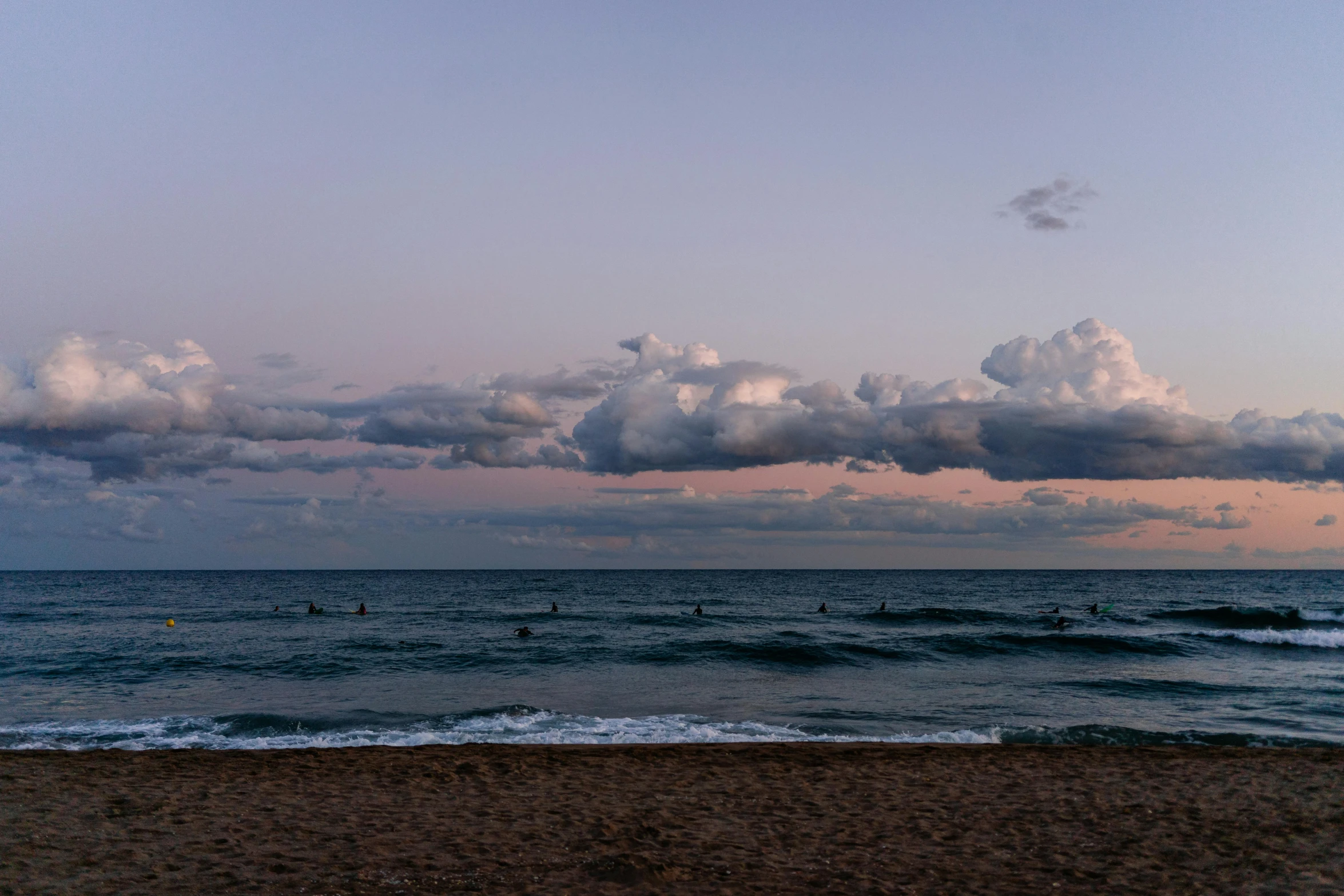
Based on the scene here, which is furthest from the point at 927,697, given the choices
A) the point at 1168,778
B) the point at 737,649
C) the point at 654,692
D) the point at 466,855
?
the point at 466,855

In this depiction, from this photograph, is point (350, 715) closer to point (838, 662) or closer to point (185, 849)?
point (185, 849)

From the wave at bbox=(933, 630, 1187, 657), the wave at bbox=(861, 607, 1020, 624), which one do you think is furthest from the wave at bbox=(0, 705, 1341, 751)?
the wave at bbox=(861, 607, 1020, 624)

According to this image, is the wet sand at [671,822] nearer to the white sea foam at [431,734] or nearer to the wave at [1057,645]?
the white sea foam at [431,734]

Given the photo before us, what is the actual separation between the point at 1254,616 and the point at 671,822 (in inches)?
2577

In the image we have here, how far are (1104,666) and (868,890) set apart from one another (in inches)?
1195

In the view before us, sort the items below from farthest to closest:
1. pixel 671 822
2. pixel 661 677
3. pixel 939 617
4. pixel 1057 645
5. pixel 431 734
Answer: pixel 939 617 < pixel 1057 645 < pixel 661 677 < pixel 431 734 < pixel 671 822

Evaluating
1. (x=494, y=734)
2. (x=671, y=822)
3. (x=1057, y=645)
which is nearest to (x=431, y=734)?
(x=494, y=734)

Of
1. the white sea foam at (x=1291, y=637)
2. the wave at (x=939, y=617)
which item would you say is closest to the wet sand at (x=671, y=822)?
the white sea foam at (x=1291, y=637)

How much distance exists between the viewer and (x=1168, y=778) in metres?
15.2

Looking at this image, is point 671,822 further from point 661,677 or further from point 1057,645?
point 1057,645

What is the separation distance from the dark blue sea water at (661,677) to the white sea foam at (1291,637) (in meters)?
Answer: 0.21

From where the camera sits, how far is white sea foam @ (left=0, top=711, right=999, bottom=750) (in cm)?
1908

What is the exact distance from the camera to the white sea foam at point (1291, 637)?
42.7 metres

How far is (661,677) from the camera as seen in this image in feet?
101
